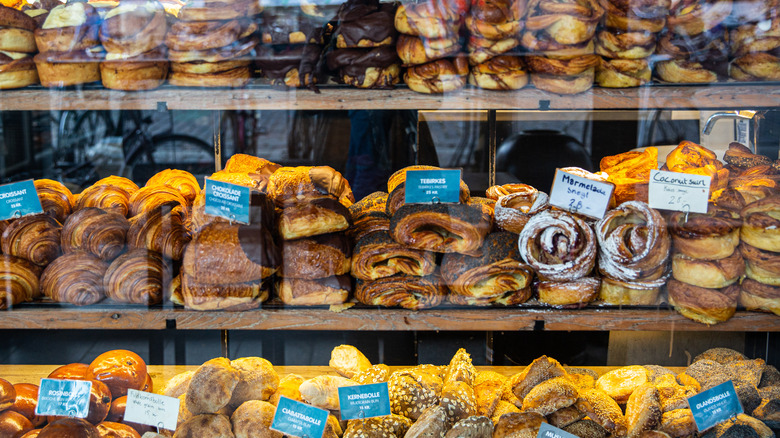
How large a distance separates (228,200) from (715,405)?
6.07 ft

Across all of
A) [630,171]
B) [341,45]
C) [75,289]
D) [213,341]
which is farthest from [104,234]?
[630,171]

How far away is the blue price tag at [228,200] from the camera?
6.49 ft

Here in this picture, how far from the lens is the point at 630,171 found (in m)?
2.27

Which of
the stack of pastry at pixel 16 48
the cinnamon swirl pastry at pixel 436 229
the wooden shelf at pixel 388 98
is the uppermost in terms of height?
the stack of pastry at pixel 16 48

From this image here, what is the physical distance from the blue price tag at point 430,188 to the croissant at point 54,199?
132 cm

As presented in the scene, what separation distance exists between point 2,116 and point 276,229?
7.90 feet

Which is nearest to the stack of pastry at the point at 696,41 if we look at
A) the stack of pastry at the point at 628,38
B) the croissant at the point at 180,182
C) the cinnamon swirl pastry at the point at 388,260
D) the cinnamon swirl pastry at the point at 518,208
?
the stack of pastry at the point at 628,38

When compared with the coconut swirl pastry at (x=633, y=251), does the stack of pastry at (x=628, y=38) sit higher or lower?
higher

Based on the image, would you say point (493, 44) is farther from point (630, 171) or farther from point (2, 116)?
point (2, 116)

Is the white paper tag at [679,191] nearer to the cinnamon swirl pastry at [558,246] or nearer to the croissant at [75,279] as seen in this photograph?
the cinnamon swirl pastry at [558,246]

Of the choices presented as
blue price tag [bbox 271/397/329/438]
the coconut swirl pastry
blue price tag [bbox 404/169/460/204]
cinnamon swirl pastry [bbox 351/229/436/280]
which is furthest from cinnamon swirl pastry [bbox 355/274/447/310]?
the coconut swirl pastry

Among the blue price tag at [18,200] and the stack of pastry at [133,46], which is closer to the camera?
the stack of pastry at [133,46]

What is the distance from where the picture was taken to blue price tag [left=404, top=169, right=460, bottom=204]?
199cm

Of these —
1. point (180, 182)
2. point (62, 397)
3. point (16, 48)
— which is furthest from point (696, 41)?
point (62, 397)
